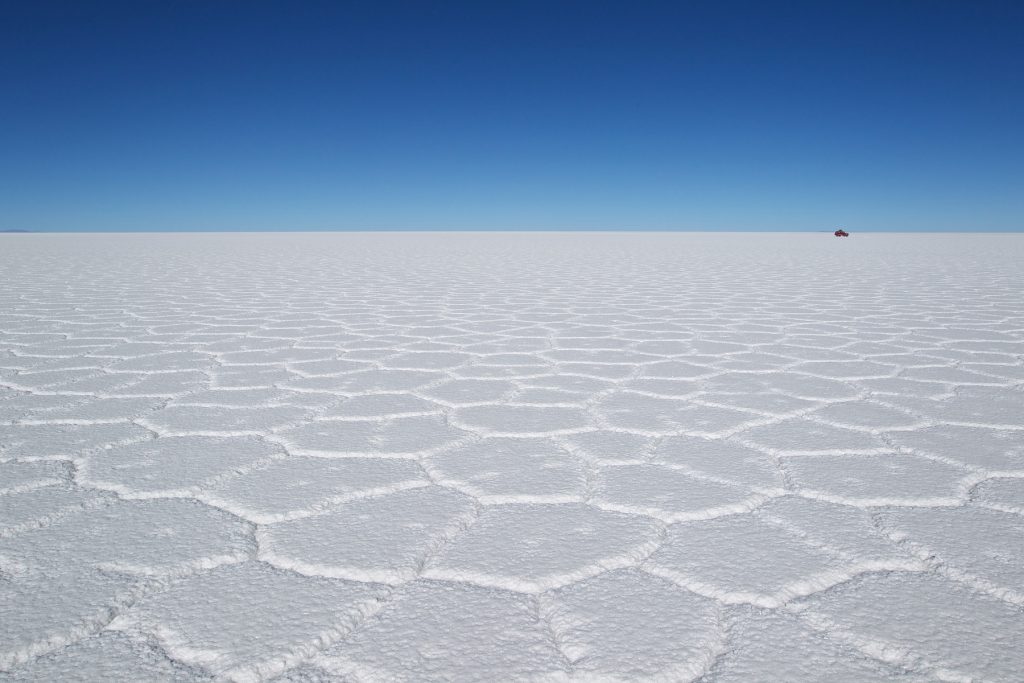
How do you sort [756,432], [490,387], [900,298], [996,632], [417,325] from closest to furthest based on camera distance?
1. [996,632]
2. [756,432]
3. [490,387]
4. [417,325]
5. [900,298]

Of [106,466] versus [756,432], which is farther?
[756,432]

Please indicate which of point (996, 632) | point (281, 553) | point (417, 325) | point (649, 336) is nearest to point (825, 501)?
point (996, 632)

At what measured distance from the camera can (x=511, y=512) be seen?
1238 mm

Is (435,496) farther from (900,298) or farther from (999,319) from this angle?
(900,298)

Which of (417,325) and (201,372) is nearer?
(201,372)

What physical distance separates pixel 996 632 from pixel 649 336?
248cm

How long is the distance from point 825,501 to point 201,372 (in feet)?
7.15

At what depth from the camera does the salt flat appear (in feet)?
2.74

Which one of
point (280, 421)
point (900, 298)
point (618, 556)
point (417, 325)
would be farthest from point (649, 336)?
point (900, 298)

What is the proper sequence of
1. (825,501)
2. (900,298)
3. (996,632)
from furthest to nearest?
1. (900,298)
2. (825,501)
3. (996,632)

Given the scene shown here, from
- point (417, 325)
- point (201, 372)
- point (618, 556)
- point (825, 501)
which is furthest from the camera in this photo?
point (417, 325)

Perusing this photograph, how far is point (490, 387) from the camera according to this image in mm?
2236

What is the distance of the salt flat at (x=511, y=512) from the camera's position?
2.74 ft

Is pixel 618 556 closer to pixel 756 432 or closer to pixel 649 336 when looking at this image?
pixel 756 432
